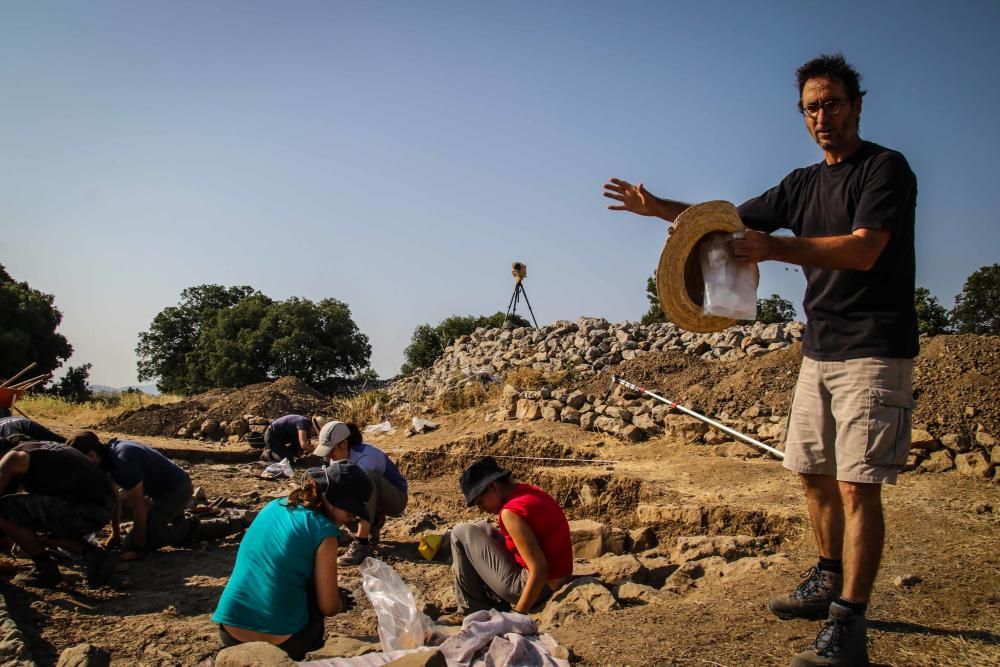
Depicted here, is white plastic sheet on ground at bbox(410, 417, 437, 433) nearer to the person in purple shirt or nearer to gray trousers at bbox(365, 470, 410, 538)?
the person in purple shirt

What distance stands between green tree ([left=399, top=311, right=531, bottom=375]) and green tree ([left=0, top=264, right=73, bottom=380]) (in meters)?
11.9

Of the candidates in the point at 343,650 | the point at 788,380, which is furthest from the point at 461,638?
the point at 788,380

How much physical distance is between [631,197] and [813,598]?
6.33ft

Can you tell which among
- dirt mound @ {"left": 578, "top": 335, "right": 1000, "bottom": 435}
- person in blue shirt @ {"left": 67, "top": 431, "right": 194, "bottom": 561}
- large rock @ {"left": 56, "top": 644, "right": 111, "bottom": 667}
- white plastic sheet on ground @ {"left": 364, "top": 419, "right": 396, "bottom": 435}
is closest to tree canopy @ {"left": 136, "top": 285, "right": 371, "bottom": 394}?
white plastic sheet on ground @ {"left": 364, "top": 419, "right": 396, "bottom": 435}

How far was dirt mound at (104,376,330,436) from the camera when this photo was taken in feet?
52.2

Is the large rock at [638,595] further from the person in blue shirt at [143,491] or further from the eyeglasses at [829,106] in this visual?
the person in blue shirt at [143,491]

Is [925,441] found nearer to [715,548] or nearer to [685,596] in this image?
[715,548]

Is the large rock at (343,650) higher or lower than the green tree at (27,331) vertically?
lower

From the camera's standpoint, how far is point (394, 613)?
3.37 meters

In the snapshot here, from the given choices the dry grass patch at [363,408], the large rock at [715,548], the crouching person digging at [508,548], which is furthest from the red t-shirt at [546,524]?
the dry grass patch at [363,408]

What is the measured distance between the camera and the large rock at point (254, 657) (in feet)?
8.54

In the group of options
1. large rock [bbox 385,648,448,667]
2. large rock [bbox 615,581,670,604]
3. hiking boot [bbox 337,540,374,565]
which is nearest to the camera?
large rock [bbox 385,648,448,667]

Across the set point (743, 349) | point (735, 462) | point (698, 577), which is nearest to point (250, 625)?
point (698, 577)

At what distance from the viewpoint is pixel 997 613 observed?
3.03m
